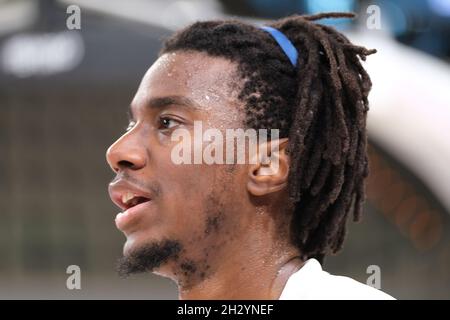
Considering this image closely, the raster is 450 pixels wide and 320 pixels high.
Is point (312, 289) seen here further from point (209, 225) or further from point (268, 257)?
point (209, 225)

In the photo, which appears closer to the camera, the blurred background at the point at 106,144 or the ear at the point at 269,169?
the ear at the point at 269,169

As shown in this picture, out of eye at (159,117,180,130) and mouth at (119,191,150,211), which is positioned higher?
eye at (159,117,180,130)

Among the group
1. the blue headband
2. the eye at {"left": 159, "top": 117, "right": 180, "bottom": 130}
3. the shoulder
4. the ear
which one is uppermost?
the blue headband

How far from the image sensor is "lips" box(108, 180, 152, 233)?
2318 mm

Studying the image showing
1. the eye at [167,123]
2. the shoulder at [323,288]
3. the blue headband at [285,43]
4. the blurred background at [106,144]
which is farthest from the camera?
the blurred background at [106,144]

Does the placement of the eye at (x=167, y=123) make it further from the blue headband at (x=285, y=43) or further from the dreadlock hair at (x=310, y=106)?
the blue headband at (x=285, y=43)

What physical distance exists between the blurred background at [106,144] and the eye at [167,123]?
3.96 m

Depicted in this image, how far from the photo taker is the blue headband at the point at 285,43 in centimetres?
252

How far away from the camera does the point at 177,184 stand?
232 centimetres

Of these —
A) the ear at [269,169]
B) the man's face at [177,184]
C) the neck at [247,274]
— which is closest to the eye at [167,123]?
the man's face at [177,184]

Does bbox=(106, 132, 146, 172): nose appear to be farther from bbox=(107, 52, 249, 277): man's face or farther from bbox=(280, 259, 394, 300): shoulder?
bbox=(280, 259, 394, 300): shoulder

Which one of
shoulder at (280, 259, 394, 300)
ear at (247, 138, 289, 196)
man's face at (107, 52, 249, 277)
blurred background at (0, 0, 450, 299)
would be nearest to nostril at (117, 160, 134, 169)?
man's face at (107, 52, 249, 277)

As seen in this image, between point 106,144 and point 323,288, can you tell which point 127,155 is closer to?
point 323,288

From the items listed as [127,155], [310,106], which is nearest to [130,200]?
[127,155]
